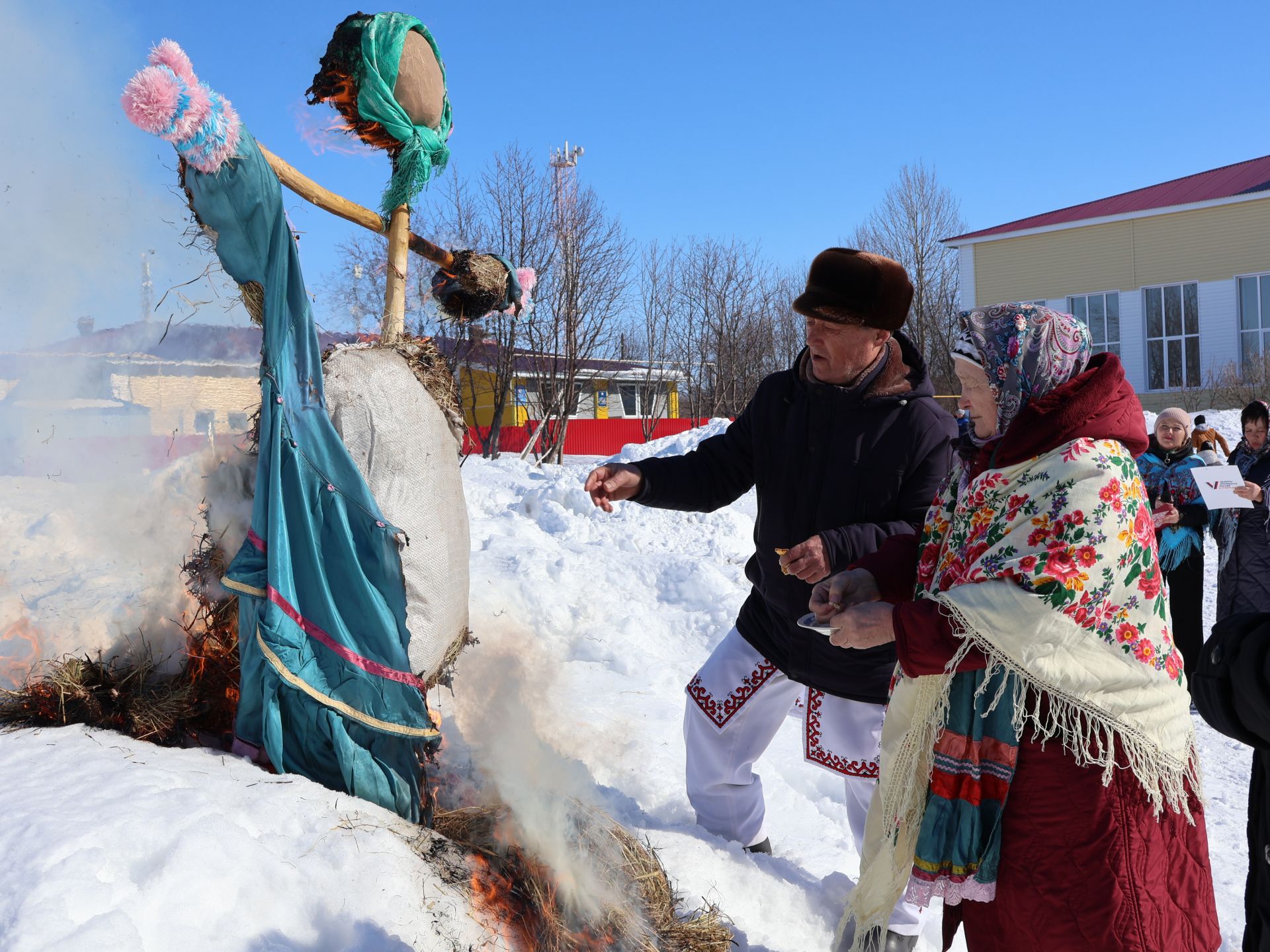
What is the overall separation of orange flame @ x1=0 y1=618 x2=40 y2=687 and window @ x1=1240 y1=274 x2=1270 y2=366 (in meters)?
25.6

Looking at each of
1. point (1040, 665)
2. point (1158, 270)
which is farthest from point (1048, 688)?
point (1158, 270)

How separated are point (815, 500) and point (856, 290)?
0.68 meters

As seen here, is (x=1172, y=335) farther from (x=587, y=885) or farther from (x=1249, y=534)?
(x=587, y=885)

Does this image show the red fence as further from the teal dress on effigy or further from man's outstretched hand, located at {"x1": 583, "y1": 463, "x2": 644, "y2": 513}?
the teal dress on effigy

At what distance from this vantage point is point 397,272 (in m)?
3.00

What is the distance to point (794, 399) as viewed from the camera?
10.4 feet

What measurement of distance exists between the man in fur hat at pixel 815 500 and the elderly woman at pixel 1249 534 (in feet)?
10.8

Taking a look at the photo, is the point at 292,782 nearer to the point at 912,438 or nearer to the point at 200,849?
the point at 200,849

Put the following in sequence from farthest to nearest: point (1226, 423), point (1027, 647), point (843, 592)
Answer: point (1226, 423), point (843, 592), point (1027, 647)

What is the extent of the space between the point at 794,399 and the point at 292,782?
1.91 m

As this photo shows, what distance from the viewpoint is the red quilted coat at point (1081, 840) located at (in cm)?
195

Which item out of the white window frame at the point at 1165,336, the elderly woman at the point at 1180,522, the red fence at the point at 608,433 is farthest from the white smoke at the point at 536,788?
the white window frame at the point at 1165,336

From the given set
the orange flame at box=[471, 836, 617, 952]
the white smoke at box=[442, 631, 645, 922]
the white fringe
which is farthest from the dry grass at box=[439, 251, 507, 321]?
the white fringe

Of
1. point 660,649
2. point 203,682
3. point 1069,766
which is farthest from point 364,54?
point 660,649
